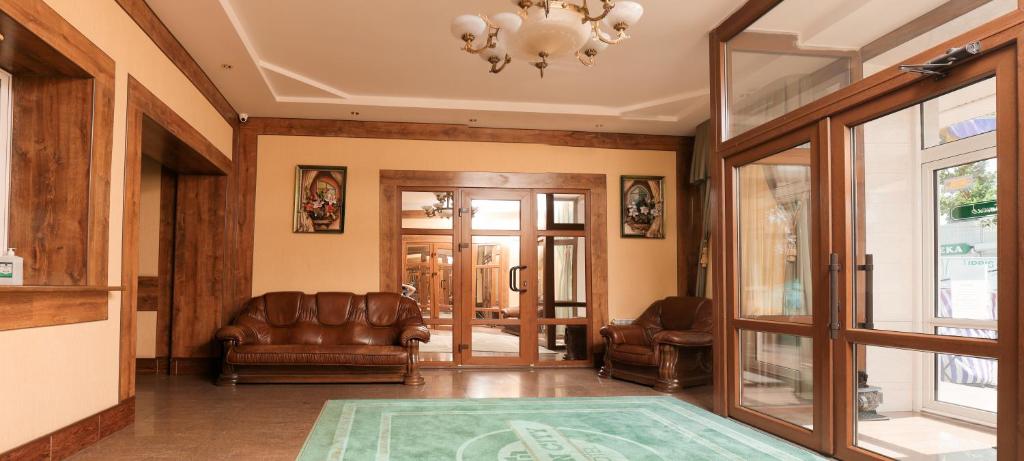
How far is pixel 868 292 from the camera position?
11.4 feet

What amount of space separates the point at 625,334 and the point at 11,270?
5.23 m

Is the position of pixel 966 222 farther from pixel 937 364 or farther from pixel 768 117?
pixel 768 117

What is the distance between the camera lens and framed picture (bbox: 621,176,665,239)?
785cm

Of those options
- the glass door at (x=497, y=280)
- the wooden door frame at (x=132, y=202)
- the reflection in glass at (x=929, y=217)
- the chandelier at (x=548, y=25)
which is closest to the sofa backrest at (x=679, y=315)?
the glass door at (x=497, y=280)

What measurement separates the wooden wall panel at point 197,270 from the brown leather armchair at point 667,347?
4.14m

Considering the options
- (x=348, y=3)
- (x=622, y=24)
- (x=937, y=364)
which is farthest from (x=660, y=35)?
(x=937, y=364)

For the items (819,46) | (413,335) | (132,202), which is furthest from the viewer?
(413,335)

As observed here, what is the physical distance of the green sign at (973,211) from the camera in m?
2.84

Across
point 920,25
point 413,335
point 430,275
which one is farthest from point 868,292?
point 430,275

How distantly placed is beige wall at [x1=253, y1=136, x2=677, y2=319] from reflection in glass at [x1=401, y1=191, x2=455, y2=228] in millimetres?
314

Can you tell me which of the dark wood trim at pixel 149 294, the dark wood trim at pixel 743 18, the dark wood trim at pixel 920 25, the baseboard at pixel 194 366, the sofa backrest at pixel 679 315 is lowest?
the baseboard at pixel 194 366

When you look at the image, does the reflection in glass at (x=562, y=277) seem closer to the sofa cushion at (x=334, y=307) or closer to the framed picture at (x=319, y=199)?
the sofa cushion at (x=334, y=307)

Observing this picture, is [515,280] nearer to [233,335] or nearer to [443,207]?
[443,207]

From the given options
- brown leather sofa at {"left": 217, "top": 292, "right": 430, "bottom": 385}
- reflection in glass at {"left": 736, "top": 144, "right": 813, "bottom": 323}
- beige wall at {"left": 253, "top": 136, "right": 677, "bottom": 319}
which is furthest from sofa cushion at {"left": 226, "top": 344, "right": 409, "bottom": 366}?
reflection in glass at {"left": 736, "top": 144, "right": 813, "bottom": 323}
